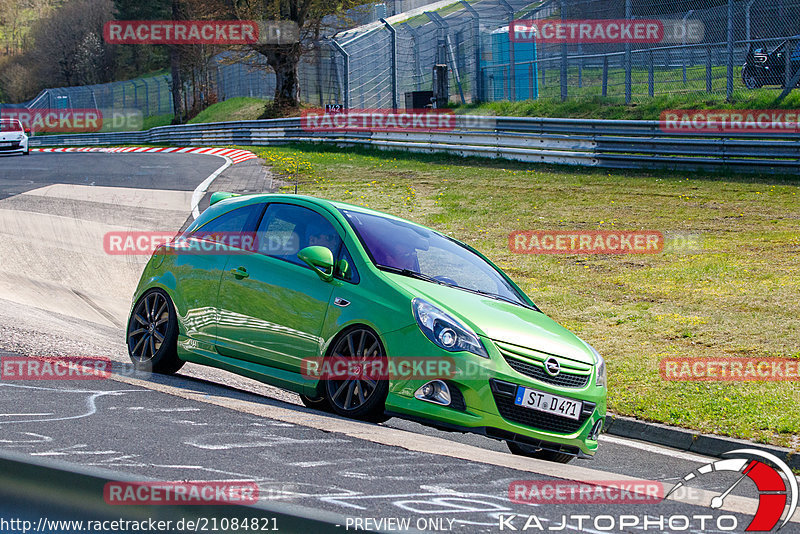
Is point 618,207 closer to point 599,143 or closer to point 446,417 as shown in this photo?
point 599,143

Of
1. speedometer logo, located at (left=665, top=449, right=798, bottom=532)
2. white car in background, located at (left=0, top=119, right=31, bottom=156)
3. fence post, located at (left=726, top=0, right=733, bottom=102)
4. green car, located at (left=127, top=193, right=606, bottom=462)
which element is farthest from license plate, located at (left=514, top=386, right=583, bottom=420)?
white car in background, located at (left=0, top=119, right=31, bottom=156)

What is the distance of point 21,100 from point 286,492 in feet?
383

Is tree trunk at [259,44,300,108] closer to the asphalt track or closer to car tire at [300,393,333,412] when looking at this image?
the asphalt track

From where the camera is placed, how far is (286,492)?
3.62 m

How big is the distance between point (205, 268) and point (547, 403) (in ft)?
10.0

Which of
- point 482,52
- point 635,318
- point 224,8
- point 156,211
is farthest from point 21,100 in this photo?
point 635,318

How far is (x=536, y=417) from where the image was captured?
5.91 metres

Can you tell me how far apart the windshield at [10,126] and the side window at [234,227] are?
30.8 m

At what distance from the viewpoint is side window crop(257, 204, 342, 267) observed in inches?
271

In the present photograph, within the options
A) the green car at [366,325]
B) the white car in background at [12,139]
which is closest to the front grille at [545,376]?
the green car at [366,325]

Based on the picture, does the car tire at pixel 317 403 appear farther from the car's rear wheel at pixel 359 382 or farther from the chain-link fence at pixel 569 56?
the chain-link fence at pixel 569 56

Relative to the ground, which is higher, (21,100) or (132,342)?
(21,100)

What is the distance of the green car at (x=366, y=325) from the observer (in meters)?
5.83

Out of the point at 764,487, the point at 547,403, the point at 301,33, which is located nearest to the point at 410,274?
the point at 547,403
